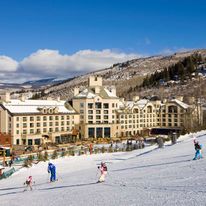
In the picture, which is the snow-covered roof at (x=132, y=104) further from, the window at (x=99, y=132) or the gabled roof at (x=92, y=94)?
the window at (x=99, y=132)

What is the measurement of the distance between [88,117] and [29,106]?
1360 centimetres

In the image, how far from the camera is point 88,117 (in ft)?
265

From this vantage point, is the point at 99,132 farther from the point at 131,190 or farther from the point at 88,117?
the point at 131,190

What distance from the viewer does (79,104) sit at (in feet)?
267

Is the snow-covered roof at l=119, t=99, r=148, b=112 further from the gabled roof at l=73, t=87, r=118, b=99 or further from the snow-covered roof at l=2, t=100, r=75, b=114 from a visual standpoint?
the snow-covered roof at l=2, t=100, r=75, b=114

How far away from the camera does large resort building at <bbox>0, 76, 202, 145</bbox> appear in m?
70.6

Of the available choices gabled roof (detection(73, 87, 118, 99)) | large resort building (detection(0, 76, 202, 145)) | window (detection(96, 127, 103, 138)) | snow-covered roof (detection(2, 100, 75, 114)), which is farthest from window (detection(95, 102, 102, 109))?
snow-covered roof (detection(2, 100, 75, 114))

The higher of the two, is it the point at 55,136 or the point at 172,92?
the point at 172,92

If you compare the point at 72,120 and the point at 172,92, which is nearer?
the point at 72,120

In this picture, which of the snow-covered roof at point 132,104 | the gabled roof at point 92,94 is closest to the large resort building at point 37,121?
the gabled roof at point 92,94

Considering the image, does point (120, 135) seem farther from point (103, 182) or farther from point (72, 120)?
point (103, 182)

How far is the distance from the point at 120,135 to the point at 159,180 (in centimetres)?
6304

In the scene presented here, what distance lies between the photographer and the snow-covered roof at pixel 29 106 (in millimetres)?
70750

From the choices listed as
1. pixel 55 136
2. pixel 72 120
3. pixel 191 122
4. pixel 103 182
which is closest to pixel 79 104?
pixel 72 120
